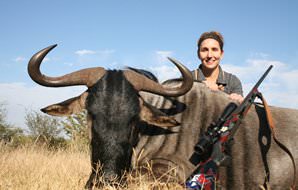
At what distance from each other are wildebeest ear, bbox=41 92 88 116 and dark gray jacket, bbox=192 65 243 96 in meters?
2.28

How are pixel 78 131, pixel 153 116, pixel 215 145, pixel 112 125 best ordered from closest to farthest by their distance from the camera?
pixel 215 145, pixel 112 125, pixel 153 116, pixel 78 131

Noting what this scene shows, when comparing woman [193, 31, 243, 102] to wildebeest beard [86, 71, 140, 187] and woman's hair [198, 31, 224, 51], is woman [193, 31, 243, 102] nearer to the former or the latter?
woman's hair [198, 31, 224, 51]

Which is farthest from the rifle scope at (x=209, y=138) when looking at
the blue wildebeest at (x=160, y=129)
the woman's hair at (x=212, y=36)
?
the woman's hair at (x=212, y=36)

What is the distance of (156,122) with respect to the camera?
4.22 metres

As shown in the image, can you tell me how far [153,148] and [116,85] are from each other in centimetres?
89

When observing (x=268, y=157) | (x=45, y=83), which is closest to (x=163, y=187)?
(x=268, y=157)

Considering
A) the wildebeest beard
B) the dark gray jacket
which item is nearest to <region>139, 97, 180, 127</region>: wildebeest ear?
the wildebeest beard

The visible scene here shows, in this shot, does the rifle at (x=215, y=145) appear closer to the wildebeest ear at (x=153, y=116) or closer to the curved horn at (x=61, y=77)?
the wildebeest ear at (x=153, y=116)

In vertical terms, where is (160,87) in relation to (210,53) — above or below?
below

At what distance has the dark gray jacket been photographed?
19.8 ft

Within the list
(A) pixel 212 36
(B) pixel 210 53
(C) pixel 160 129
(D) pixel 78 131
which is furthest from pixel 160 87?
(D) pixel 78 131

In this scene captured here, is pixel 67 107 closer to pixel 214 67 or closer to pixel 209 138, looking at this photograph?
pixel 209 138

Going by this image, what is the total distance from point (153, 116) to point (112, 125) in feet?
2.01

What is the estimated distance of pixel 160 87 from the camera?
14.4 feet
